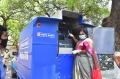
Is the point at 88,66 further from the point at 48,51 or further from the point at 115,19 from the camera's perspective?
the point at 115,19

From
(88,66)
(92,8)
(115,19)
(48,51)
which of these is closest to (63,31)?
(48,51)

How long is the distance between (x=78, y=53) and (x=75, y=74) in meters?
0.52

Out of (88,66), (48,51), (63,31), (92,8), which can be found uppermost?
(92,8)

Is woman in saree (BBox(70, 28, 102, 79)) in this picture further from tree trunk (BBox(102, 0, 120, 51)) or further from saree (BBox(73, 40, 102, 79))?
tree trunk (BBox(102, 0, 120, 51))

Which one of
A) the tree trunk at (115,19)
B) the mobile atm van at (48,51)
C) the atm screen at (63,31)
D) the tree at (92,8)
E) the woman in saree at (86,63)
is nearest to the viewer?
the mobile atm van at (48,51)

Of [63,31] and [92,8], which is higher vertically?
[92,8]

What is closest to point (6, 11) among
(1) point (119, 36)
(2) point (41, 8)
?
(2) point (41, 8)

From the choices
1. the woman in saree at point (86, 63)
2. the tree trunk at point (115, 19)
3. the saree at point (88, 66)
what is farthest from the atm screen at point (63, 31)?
the tree trunk at point (115, 19)

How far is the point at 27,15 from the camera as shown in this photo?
63.1ft

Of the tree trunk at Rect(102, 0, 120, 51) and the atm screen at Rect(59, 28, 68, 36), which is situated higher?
the tree trunk at Rect(102, 0, 120, 51)

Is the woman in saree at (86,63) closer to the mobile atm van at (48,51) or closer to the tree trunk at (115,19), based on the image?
the mobile atm van at (48,51)

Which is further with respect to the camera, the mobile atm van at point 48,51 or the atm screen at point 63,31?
the atm screen at point 63,31

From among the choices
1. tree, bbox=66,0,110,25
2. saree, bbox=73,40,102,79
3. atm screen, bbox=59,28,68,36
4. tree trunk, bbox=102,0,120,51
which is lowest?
saree, bbox=73,40,102,79

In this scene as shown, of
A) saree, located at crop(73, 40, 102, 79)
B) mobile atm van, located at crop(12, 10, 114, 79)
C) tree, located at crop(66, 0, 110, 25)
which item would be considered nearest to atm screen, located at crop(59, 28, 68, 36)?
mobile atm van, located at crop(12, 10, 114, 79)
